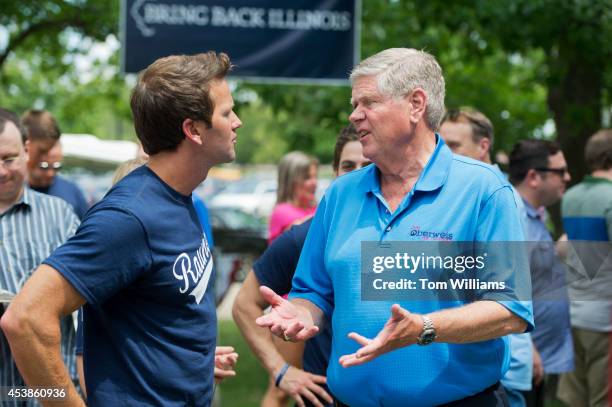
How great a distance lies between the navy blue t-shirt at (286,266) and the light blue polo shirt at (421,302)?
28.6 inches

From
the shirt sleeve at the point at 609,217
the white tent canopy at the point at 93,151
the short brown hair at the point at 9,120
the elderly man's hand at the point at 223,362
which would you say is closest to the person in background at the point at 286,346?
the elderly man's hand at the point at 223,362

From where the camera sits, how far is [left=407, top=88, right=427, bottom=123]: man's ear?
3.12 meters

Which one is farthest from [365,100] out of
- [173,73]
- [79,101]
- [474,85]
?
[79,101]

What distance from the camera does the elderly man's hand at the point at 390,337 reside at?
8.43ft

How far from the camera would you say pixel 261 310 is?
13.2 ft

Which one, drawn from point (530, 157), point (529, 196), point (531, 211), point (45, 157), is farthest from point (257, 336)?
point (45, 157)

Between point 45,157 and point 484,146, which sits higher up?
point 484,146

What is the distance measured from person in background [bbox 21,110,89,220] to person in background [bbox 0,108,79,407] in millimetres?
1938

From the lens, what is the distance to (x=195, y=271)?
2914mm

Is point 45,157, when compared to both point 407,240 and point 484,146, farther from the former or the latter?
point 407,240

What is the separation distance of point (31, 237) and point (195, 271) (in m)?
1.50

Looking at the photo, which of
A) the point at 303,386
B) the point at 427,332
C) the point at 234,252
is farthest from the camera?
the point at 234,252

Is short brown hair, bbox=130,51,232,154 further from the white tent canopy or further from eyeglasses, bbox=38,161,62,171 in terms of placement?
the white tent canopy

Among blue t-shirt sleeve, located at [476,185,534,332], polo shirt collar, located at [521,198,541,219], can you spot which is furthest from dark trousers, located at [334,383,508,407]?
polo shirt collar, located at [521,198,541,219]
